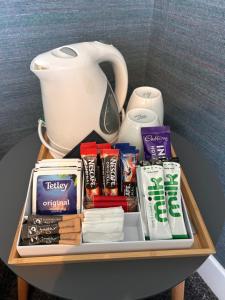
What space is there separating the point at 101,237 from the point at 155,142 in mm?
247

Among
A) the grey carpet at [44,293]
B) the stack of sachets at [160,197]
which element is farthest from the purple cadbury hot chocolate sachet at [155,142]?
the grey carpet at [44,293]

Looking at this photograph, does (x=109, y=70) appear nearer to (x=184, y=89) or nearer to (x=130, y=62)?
(x=130, y=62)

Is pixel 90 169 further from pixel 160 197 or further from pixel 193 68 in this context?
pixel 193 68

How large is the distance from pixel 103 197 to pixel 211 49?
0.48 metres

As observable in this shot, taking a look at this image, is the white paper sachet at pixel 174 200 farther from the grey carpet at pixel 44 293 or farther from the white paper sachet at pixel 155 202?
the grey carpet at pixel 44 293

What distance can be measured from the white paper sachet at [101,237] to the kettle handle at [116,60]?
14.5 inches

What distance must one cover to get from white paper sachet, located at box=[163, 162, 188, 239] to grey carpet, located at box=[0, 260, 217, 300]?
52cm

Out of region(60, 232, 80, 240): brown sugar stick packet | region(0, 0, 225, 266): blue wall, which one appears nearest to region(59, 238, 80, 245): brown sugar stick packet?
region(60, 232, 80, 240): brown sugar stick packet

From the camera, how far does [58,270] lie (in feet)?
1.73

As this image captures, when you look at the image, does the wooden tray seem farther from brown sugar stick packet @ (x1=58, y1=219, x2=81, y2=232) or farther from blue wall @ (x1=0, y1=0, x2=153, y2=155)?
blue wall @ (x1=0, y1=0, x2=153, y2=155)

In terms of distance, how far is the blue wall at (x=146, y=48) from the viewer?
767 millimetres

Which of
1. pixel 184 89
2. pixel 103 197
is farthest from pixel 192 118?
pixel 103 197

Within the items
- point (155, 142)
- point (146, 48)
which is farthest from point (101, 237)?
point (146, 48)

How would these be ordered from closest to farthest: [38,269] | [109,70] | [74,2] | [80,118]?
[38,269] → [80,118] → [74,2] → [109,70]
